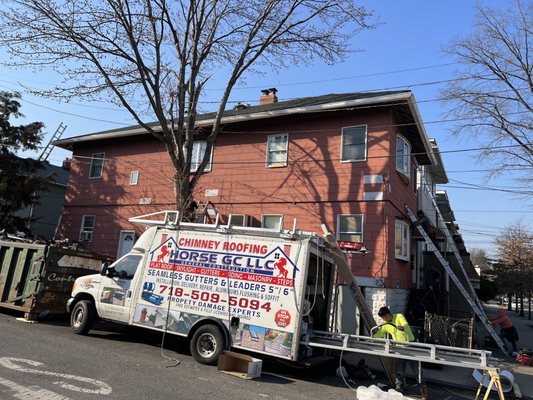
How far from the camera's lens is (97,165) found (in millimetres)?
20859

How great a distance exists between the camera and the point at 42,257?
11109 mm

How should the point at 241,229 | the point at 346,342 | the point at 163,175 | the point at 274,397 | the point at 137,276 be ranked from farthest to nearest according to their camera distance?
the point at 163,175, the point at 137,276, the point at 241,229, the point at 346,342, the point at 274,397

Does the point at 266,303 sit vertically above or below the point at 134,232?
below

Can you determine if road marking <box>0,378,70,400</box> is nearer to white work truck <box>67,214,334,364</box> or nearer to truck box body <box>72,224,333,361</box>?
white work truck <box>67,214,334,364</box>

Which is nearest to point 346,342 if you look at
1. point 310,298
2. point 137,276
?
point 310,298

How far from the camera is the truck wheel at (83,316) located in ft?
31.7

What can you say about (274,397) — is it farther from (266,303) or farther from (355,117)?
(355,117)

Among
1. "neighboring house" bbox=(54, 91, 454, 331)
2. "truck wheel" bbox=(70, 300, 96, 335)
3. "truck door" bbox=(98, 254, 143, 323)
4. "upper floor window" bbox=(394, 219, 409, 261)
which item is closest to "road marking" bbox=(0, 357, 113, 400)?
"truck door" bbox=(98, 254, 143, 323)

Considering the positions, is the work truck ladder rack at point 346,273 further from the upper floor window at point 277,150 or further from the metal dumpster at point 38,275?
the upper floor window at point 277,150

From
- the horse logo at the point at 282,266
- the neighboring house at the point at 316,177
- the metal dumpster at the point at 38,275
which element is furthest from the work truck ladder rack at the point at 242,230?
the neighboring house at the point at 316,177

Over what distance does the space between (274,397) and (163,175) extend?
1357 cm

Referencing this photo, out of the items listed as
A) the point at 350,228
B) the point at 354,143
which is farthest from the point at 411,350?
the point at 354,143

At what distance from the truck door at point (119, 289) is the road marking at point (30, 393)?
3517 mm

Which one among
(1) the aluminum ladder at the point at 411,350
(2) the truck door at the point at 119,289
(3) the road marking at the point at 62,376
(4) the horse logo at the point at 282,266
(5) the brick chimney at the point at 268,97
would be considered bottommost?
(3) the road marking at the point at 62,376
